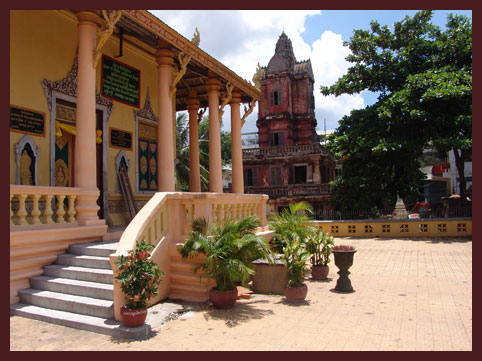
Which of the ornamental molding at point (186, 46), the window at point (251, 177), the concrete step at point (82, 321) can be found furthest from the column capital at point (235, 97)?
the window at point (251, 177)

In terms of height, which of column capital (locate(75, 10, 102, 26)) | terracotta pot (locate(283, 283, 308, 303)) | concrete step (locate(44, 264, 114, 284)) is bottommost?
terracotta pot (locate(283, 283, 308, 303))

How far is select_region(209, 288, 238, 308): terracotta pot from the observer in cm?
637

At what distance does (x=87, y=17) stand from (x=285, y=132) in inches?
1163

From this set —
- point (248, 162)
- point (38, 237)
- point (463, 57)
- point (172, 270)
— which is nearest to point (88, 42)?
point (38, 237)

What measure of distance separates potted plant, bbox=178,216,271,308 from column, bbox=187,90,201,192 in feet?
27.9

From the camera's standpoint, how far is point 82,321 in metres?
5.55

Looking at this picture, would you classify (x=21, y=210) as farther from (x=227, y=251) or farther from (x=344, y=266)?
(x=344, y=266)

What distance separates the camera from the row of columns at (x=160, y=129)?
26.8ft

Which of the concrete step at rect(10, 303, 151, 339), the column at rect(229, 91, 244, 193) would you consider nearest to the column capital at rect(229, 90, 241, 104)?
the column at rect(229, 91, 244, 193)

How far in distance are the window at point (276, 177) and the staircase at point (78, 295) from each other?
29.3 m

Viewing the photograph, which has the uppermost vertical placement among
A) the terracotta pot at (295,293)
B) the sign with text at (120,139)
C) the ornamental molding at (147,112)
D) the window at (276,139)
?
the window at (276,139)

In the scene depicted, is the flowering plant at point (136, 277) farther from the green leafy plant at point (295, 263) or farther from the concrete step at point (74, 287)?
the green leafy plant at point (295, 263)

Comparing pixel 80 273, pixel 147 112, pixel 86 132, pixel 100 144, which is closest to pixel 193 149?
pixel 147 112

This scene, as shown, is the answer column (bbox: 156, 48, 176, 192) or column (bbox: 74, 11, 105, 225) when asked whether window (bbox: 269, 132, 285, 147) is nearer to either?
column (bbox: 156, 48, 176, 192)
